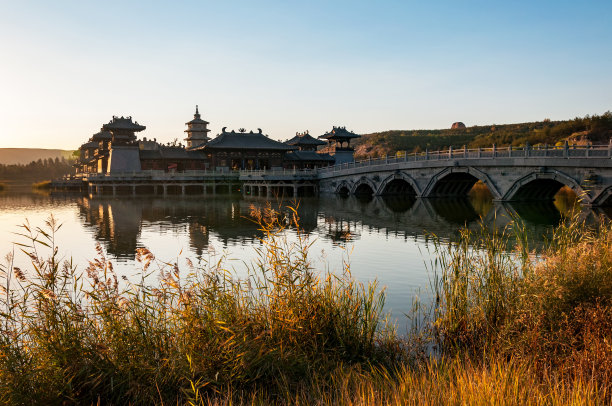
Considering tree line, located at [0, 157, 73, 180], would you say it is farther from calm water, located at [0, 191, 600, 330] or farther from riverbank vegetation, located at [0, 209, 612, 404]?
riverbank vegetation, located at [0, 209, 612, 404]

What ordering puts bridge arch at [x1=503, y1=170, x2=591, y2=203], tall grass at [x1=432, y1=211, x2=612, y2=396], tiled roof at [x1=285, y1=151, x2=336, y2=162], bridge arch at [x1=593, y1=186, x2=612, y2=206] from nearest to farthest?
tall grass at [x1=432, y1=211, x2=612, y2=396] < bridge arch at [x1=593, y1=186, x2=612, y2=206] < bridge arch at [x1=503, y1=170, x2=591, y2=203] < tiled roof at [x1=285, y1=151, x2=336, y2=162]

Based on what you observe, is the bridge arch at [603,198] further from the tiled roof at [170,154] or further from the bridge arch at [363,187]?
the tiled roof at [170,154]

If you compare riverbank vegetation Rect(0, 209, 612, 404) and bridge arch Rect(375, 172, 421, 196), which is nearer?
riverbank vegetation Rect(0, 209, 612, 404)

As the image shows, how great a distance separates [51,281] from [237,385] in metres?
2.36

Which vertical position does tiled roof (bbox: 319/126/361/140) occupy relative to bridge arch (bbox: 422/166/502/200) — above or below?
above

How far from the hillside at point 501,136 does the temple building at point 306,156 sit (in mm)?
15913

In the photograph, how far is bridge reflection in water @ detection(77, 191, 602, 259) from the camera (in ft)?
66.1

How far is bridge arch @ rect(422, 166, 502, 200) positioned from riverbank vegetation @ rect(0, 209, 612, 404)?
2716 cm

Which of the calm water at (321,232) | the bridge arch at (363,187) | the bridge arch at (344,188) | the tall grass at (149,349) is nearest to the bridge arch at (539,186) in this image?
the calm water at (321,232)

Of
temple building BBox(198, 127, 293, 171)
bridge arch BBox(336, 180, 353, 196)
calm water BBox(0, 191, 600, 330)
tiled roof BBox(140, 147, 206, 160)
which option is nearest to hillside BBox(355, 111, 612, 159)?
calm water BBox(0, 191, 600, 330)

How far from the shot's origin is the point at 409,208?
32688mm

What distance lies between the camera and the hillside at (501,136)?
57.0 meters

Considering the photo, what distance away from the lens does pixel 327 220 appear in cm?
2661

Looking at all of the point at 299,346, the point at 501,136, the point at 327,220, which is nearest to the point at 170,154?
the point at 327,220
